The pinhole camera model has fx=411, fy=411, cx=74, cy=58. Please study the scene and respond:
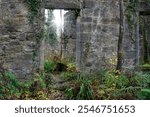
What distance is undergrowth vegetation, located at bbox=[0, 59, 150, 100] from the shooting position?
7.84m

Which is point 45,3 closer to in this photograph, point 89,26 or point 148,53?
point 89,26

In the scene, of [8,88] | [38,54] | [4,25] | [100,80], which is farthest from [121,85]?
[4,25]

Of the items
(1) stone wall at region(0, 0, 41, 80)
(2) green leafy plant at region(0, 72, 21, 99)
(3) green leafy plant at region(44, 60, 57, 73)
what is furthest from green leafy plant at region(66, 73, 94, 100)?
(3) green leafy plant at region(44, 60, 57, 73)

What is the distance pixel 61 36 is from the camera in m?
15.3

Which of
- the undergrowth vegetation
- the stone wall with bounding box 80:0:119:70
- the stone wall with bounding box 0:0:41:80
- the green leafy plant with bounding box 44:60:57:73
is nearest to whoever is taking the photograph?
the undergrowth vegetation

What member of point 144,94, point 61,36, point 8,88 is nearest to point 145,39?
point 61,36

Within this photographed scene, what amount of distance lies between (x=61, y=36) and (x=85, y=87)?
7.48 metres

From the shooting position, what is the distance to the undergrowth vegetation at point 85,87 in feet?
25.7

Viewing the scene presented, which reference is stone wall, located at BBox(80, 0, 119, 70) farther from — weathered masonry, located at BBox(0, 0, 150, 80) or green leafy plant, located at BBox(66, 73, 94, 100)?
green leafy plant, located at BBox(66, 73, 94, 100)

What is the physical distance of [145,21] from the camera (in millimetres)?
15023

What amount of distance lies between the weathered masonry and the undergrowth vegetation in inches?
52.1

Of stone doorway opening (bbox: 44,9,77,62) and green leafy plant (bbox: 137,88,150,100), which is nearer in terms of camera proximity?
green leafy plant (bbox: 137,88,150,100)

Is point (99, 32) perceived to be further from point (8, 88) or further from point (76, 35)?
point (8, 88)

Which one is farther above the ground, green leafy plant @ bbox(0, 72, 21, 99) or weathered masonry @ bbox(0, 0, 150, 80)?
weathered masonry @ bbox(0, 0, 150, 80)
